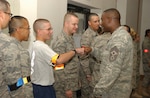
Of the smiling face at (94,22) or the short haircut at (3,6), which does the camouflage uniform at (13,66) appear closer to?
the short haircut at (3,6)

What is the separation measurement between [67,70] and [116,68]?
72 cm

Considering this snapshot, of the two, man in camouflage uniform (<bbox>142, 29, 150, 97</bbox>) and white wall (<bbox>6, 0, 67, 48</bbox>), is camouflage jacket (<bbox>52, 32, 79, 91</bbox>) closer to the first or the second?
white wall (<bbox>6, 0, 67, 48</bbox>)

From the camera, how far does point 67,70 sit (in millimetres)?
2393

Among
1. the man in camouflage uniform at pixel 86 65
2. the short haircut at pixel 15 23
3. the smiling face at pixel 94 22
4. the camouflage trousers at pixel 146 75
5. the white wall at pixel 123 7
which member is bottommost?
the camouflage trousers at pixel 146 75

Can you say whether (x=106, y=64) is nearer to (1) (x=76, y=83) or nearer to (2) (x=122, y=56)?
(2) (x=122, y=56)

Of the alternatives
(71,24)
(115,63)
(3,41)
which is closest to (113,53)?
(115,63)

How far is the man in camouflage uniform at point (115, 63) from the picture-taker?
1853 mm

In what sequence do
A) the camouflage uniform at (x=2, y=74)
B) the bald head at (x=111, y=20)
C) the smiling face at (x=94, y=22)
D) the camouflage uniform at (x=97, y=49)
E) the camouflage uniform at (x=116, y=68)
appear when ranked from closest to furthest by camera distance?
the camouflage uniform at (x=2, y=74)
the camouflage uniform at (x=116, y=68)
the bald head at (x=111, y=20)
the camouflage uniform at (x=97, y=49)
the smiling face at (x=94, y=22)

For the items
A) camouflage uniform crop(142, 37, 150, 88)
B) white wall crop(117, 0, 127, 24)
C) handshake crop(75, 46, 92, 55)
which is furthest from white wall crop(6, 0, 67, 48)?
camouflage uniform crop(142, 37, 150, 88)

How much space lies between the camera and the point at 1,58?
161 cm

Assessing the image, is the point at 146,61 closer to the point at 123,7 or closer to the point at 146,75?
the point at 146,75

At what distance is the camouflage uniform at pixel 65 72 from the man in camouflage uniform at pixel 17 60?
1.49 ft

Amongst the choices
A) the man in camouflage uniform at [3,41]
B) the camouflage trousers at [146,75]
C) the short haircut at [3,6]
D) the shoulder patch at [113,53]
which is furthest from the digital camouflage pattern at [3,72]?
the camouflage trousers at [146,75]

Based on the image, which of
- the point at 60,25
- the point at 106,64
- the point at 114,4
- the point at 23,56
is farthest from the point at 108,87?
the point at 114,4
